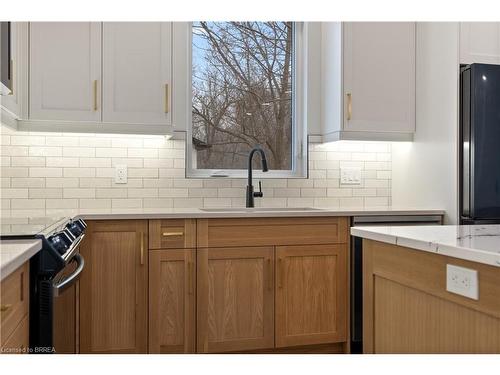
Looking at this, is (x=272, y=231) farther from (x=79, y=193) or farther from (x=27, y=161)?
(x=27, y=161)

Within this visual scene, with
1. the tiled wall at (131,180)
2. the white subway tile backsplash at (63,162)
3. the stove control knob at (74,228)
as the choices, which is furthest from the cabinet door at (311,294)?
the white subway tile backsplash at (63,162)

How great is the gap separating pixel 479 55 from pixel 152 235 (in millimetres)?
2159

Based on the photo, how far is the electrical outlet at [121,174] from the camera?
120 inches

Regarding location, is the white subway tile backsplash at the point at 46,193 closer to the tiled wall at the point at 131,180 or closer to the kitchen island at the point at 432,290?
the tiled wall at the point at 131,180

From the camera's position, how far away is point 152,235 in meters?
2.53

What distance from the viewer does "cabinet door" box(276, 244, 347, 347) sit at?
2.69 meters

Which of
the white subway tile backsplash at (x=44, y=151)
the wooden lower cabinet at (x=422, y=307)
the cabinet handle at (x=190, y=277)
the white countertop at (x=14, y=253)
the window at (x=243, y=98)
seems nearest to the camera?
the white countertop at (x=14, y=253)

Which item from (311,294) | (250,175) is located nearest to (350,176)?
(250,175)

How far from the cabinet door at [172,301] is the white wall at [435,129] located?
154 centimetres

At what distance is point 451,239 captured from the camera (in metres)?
1.43

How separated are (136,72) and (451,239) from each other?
2.03m

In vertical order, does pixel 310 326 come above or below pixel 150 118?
below
